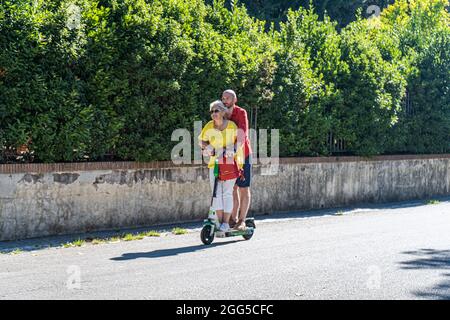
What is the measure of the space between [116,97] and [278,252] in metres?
4.09

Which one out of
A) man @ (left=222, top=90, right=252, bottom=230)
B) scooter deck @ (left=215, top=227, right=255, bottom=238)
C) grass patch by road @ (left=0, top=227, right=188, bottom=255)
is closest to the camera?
grass patch by road @ (left=0, top=227, right=188, bottom=255)

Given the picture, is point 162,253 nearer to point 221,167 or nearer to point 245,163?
point 221,167

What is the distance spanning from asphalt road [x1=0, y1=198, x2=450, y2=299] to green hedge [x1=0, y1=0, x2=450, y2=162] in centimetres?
193

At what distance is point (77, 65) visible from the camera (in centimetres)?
1178

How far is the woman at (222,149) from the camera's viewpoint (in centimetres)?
1058

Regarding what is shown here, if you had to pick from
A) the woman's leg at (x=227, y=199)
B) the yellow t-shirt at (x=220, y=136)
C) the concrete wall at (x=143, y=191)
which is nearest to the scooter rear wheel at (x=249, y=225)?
the woman's leg at (x=227, y=199)

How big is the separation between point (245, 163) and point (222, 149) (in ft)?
1.97

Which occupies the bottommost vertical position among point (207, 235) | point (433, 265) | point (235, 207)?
point (433, 265)

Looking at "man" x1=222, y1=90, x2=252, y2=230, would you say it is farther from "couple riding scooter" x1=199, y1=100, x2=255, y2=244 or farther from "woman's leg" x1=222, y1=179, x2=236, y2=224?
"woman's leg" x1=222, y1=179, x2=236, y2=224

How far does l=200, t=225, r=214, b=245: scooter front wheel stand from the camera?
10500 millimetres

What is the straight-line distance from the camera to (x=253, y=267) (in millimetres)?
8625

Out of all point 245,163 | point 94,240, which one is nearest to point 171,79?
point 245,163

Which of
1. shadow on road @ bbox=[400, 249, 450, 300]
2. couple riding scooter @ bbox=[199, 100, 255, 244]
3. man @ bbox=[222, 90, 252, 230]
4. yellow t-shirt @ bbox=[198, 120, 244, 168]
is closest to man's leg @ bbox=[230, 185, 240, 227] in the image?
man @ bbox=[222, 90, 252, 230]
